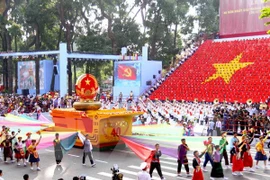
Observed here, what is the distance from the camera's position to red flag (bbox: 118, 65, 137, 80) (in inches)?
1361

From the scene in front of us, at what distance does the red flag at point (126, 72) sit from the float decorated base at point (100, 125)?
19.2 m

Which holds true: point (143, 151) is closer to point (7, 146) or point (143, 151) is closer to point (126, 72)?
point (7, 146)

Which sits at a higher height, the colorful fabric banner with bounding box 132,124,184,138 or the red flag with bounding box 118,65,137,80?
the red flag with bounding box 118,65,137,80

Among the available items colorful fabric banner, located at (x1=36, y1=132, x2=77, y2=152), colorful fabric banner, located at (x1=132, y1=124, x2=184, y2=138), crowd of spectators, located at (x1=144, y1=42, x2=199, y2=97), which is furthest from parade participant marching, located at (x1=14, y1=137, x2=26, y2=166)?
crowd of spectators, located at (x1=144, y1=42, x2=199, y2=97)

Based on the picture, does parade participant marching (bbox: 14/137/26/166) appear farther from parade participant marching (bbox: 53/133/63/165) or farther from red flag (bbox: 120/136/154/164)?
red flag (bbox: 120/136/154/164)

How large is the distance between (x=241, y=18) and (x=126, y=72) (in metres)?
13.4

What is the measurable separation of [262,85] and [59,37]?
29495 mm

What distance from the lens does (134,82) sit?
34469 millimetres

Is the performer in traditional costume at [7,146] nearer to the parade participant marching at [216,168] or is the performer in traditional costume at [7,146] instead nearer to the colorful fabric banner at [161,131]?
the colorful fabric banner at [161,131]

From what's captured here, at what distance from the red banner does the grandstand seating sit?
2309 millimetres

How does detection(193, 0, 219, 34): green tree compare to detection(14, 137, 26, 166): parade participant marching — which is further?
detection(193, 0, 219, 34): green tree

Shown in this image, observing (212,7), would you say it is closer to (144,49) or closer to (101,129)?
(144,49)

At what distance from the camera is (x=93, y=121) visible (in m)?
14.4

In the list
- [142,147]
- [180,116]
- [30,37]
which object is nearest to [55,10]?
[30,37]
